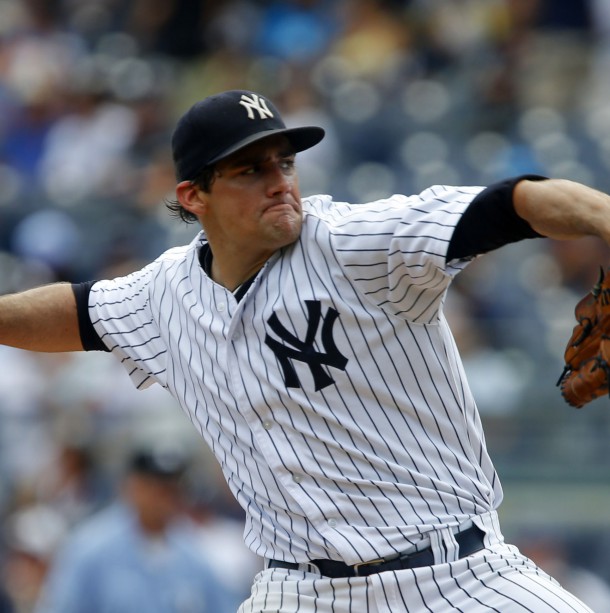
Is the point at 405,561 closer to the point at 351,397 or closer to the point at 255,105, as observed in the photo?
the point at 351,397

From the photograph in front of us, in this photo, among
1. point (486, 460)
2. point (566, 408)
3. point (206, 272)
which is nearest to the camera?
point (486, 460)

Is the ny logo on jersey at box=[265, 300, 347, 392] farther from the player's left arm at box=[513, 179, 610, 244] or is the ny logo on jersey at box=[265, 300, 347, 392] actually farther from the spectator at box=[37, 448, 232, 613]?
the spectator at box=[37, 448, 232, 613]

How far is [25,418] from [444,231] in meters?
4.70

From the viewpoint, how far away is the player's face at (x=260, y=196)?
302 cm

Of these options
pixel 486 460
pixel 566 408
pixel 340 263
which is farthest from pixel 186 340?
pixel 566 408

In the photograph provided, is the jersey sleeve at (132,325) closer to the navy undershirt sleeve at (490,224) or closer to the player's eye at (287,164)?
the player's eye at (287,164)

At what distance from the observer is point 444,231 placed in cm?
267

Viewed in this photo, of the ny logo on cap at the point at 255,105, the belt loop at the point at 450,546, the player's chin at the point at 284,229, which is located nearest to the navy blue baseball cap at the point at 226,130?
the ny logo on cap at the point at 255,105

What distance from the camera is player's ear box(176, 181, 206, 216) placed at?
3.24 m

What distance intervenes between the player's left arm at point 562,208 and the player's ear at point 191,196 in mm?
985

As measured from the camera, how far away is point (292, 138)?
312cm

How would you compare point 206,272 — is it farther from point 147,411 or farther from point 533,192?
point 147,411

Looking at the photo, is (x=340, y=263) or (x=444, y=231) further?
(x=340, y=263)

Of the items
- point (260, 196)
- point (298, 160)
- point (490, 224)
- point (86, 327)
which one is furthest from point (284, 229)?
point (298, 160)
